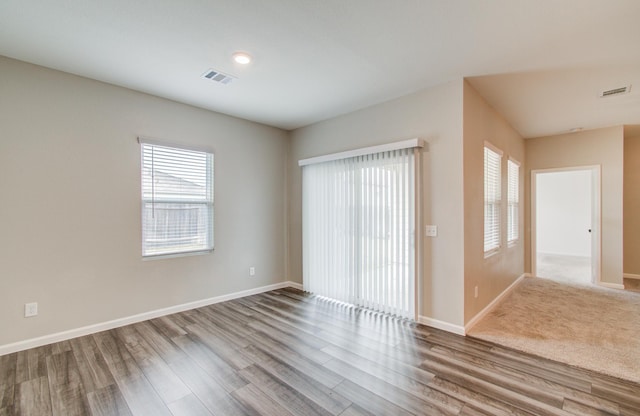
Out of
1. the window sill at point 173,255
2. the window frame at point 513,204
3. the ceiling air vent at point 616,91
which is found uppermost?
the ceiling air vent at point 616,91

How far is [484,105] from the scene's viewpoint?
359 cm

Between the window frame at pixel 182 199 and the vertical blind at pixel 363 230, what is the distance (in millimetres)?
1443

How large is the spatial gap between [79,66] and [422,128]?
356cm

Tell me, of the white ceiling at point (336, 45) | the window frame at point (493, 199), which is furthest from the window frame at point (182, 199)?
the window frame at point (493, 199)

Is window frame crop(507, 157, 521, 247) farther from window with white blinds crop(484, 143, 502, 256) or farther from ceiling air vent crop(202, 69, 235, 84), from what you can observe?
ceiling air vent crop(202, 69, 235, 84)

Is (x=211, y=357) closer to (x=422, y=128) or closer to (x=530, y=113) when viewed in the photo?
(x=422, y=128)

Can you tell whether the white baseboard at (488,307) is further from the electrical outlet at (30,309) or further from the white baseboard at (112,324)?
the electrical outlet at (30,309)

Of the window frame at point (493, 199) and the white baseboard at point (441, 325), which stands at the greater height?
the window frame at point (493, 199)

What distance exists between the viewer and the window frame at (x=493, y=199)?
3684 mm

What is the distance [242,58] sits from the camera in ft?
8.59

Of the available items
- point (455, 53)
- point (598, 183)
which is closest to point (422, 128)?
point (455, 53)

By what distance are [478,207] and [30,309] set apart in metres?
4.73

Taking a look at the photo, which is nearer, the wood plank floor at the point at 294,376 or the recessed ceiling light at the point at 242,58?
the wood plank floor at the point at 294,376

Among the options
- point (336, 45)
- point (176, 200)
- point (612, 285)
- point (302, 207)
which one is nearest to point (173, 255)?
point (176, 200)
